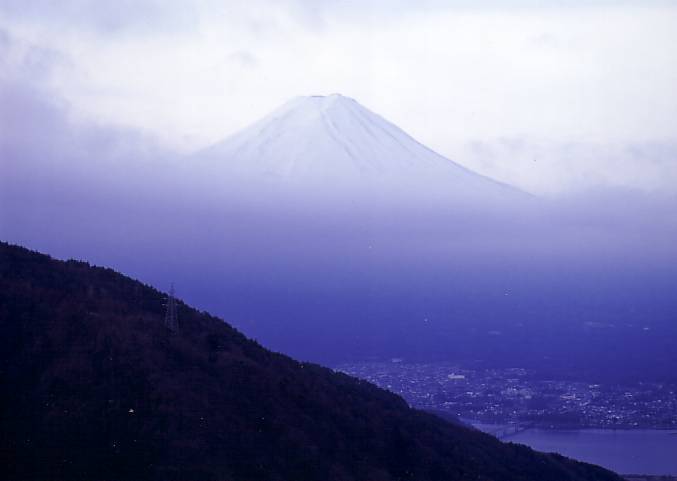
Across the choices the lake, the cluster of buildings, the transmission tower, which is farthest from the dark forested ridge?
the cluster of buildings

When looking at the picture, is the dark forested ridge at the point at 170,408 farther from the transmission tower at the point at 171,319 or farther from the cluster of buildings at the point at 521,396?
→ the cluster of buildings at the point at 521,396

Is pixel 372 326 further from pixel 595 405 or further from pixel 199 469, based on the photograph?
pixel 199 469

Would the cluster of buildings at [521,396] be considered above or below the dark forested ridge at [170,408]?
above

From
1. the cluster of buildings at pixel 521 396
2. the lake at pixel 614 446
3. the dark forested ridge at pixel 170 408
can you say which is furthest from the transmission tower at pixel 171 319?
the cluster of buildings at pixel 521 396

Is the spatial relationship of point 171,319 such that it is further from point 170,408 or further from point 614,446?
point 614,446

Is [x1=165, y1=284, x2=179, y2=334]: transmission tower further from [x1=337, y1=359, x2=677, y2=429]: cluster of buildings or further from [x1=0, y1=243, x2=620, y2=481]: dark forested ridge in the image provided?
[x1=337, y1=359, x2=677, y2=429]: cluster of buildings
